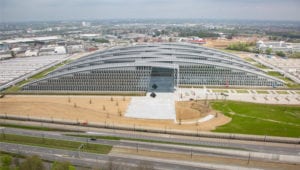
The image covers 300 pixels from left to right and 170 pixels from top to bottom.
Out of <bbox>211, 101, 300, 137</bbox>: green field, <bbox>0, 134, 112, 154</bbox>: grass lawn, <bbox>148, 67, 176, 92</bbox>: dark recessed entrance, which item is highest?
<bbox>148, 67, 176, 92</bbox>: dark recessed entrance

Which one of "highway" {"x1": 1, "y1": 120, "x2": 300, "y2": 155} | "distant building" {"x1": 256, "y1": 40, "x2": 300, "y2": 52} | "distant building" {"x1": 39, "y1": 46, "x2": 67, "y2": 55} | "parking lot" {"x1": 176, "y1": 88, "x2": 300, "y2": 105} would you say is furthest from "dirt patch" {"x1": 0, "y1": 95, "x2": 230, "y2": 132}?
Answer: "distant building" {"x1": 256, "y1": 40, "x2": 300, "y2": 52}

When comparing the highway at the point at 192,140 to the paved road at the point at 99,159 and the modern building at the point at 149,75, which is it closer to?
the paved road at the point at 99,159

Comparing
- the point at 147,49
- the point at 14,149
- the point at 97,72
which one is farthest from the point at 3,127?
the point at 147,49

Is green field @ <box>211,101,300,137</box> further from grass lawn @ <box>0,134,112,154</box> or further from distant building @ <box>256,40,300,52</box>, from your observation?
distant building @ <box>256,40,300,52</box>

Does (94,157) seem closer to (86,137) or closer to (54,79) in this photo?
(86,137)

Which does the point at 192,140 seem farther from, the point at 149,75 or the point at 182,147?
the point at 149,75

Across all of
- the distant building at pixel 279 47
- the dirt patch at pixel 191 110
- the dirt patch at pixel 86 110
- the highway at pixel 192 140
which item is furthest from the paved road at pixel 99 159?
the distant building at pixel 279 47

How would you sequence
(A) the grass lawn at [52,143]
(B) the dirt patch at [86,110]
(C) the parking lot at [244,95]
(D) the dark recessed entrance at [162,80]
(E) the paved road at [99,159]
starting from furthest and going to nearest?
(D) the dark recessed entrance at [162,80] < (C) the parking lot at [244,95] < (B) the dirt patch at [86,110] < (A) the grass lawn at [52,143] < (E) the paved road at [99,159]
